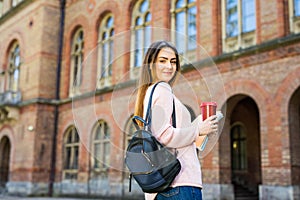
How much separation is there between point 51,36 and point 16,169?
7130 mm

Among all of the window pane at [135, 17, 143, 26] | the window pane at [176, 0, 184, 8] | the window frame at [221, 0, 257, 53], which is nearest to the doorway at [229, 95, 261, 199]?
the window frame at [221, 0, 257, 53]

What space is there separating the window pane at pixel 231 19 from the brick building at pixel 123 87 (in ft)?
0.13

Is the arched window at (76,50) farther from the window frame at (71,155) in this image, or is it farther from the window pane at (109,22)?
the window frame at (71,155)

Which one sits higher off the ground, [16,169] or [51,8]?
[51,8]

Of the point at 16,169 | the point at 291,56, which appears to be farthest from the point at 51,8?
the point at 291,56

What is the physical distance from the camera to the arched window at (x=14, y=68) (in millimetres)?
22672

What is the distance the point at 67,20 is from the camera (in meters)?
21.0

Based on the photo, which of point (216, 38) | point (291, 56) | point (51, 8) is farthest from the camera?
point (51, 8)

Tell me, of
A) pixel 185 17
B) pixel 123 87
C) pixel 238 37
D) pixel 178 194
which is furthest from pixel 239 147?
pixel 178 194

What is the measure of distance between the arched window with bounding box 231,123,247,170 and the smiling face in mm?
14277

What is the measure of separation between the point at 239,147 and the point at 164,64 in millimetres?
14544

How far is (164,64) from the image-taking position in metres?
2.31

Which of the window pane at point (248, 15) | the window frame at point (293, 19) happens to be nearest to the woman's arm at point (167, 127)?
the window frame at point (293, 19)

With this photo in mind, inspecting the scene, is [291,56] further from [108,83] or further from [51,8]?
[51,8]
